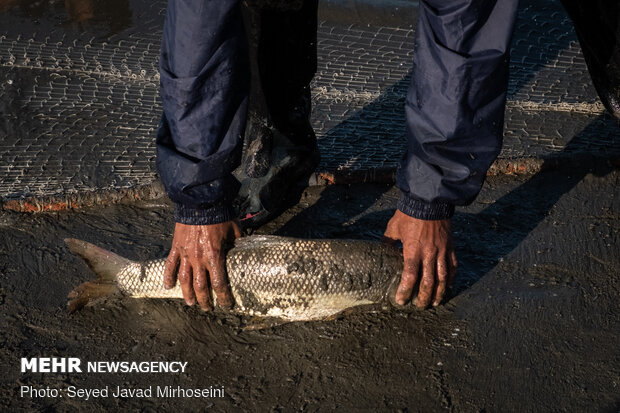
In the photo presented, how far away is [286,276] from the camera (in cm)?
340

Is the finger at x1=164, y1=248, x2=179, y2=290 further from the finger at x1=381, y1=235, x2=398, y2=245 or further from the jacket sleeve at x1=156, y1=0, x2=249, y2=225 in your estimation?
the finger at x1=381, y1=235, x2=398, y2=245

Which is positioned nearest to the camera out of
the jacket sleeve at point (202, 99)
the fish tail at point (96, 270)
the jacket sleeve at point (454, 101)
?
the jacket sleeve at point (202, 99)

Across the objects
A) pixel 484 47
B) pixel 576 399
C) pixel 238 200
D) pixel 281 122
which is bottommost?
pixel 576 399

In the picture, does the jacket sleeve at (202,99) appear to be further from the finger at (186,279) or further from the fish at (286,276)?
the fish at (286,276)

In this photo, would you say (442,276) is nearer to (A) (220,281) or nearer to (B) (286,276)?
(B) (286,276)

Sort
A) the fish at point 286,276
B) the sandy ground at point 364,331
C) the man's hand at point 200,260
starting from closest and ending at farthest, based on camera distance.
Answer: the sandy ground at point 364,331, the man's hand at point 200,260, the fish at point 286,276

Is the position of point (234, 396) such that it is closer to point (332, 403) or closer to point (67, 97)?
point (332, 403)

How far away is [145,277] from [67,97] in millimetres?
2488

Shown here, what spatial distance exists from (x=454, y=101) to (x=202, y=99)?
106 centimetres

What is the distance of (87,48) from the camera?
19.9 ft

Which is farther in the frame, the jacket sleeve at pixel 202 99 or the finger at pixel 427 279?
the finger at pixel 427 279

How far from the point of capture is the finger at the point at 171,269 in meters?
3.34

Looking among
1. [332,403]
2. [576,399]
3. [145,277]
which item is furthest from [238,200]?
[576,399]

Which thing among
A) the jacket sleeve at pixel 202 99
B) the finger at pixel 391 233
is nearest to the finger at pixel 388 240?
the finger at pixel 391 233
